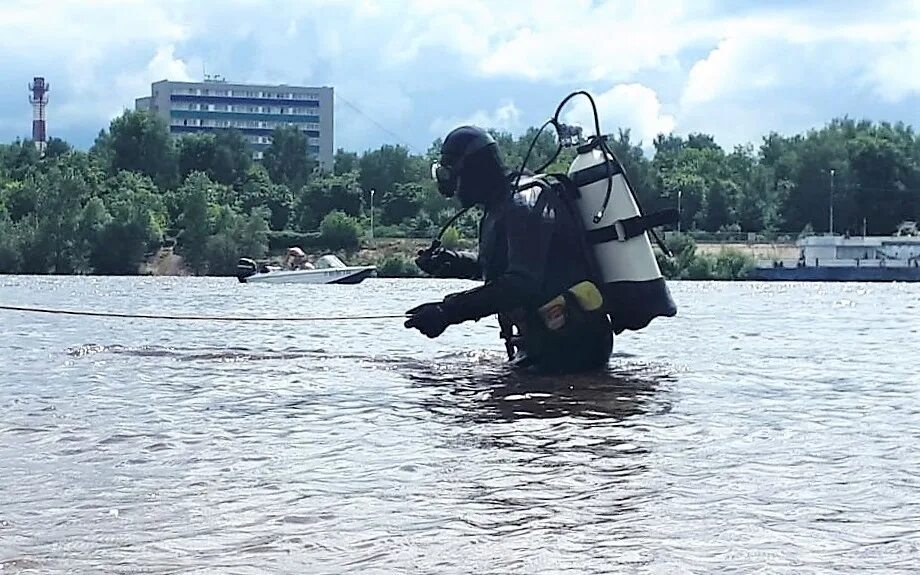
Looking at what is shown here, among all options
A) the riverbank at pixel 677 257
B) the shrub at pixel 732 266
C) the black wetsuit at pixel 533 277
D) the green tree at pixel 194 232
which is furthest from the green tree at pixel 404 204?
the black wetsuit at pixel 533 277

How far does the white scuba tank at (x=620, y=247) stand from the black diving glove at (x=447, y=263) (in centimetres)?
147

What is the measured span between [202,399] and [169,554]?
244 inches

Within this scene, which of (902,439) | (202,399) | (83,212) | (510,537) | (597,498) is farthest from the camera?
(83,212)

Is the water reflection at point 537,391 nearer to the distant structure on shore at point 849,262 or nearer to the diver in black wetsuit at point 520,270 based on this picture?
the diver in black wetsuit at point 520,270

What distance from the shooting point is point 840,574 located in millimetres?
5949

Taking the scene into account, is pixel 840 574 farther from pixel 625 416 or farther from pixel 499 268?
pixel 499 268

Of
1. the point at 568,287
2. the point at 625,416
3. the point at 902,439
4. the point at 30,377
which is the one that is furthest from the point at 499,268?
the point at 30,377

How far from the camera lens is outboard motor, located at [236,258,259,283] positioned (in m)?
45.2

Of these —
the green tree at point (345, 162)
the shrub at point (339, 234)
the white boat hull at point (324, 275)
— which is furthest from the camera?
the green tree at point (345, 162)

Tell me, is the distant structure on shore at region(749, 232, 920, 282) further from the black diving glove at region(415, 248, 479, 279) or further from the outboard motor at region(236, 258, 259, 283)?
the black diving glove at region(415, 248, 479, 279)

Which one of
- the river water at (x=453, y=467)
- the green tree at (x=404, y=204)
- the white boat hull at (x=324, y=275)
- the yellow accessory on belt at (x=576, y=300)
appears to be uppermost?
the green tree at (x=404, y=204)

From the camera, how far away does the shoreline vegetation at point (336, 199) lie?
105m

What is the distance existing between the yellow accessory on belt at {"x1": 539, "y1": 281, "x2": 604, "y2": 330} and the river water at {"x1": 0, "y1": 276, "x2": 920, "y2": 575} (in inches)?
24.7

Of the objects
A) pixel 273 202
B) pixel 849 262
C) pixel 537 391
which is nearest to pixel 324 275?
pixel 849 262
